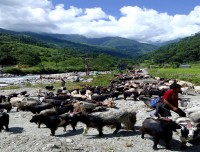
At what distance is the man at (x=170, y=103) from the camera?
49.4 feet

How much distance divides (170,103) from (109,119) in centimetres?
329

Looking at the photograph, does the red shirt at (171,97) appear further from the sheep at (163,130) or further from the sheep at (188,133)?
the sheep at (188,133)

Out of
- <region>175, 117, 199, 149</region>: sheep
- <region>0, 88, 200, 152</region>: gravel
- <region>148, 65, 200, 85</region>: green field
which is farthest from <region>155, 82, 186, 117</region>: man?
<region>148, 65, 200, 85</region>: green field

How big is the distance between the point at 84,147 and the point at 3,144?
387 cm

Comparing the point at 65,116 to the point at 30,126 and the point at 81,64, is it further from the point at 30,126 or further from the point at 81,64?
the point at 81,64

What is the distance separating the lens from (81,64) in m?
154

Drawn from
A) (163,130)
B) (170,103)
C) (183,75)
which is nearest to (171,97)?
(170,103)

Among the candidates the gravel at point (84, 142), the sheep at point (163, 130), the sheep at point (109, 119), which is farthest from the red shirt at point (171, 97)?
the sheep at point (109, 119)

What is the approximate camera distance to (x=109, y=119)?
1670 centimetres

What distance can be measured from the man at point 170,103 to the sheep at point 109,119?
6.50ft

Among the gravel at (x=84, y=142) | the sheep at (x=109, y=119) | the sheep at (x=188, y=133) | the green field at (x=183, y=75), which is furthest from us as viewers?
the green field at (x=183, y=75)

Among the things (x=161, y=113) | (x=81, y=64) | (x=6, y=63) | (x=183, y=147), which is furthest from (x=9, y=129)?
(x=81, y=64)

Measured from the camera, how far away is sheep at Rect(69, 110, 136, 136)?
16.7m

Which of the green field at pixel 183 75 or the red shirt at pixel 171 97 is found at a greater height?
the red shirt at pixel 171 97
